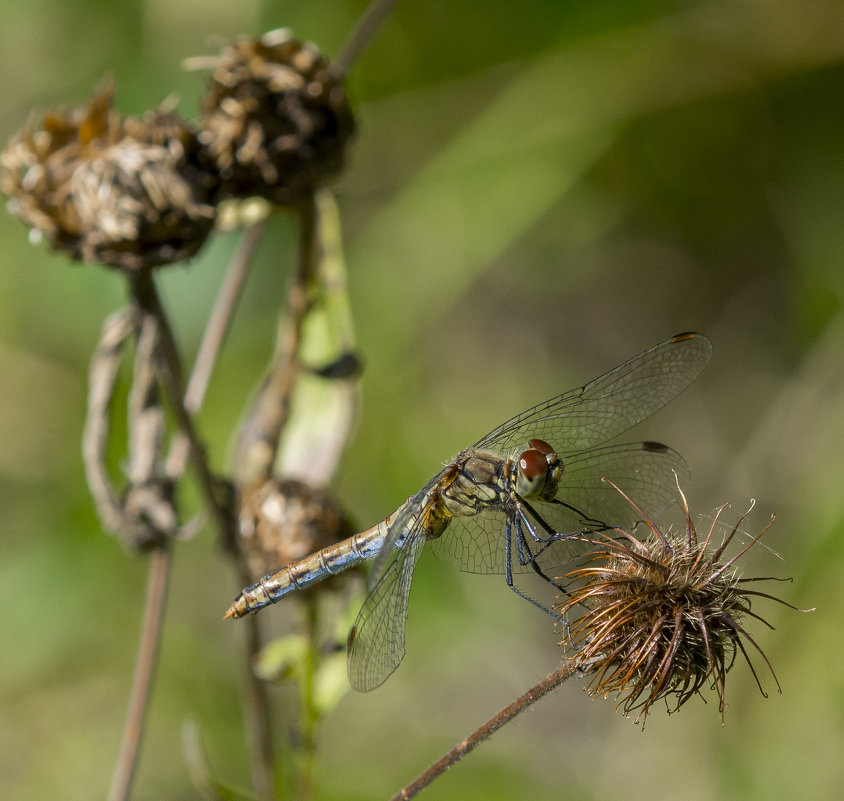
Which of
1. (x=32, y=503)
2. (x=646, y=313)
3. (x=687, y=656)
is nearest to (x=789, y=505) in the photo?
(x=646, y=313)

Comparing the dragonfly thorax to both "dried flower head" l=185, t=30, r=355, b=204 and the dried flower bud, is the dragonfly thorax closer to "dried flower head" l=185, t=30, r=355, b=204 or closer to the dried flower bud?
the dried flower bud

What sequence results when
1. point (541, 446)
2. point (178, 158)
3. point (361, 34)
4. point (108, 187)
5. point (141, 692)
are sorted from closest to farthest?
1. point (108, 187)
2. point (178, 158)
3. point (141, 692)
4. point (541, 446)
5. point (361, 34)

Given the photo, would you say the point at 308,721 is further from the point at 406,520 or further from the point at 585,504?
the point at 585,504

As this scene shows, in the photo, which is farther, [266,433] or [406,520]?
[266,433]

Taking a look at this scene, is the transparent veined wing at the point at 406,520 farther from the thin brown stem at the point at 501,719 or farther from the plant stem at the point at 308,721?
the thin brown stem at the point at 501,719

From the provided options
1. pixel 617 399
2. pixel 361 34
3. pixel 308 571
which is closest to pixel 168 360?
pixel 308 571

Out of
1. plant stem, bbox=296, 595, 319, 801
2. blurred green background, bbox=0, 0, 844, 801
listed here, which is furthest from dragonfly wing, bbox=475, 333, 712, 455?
blurred green background, bbox=0, 0, 844, 801
